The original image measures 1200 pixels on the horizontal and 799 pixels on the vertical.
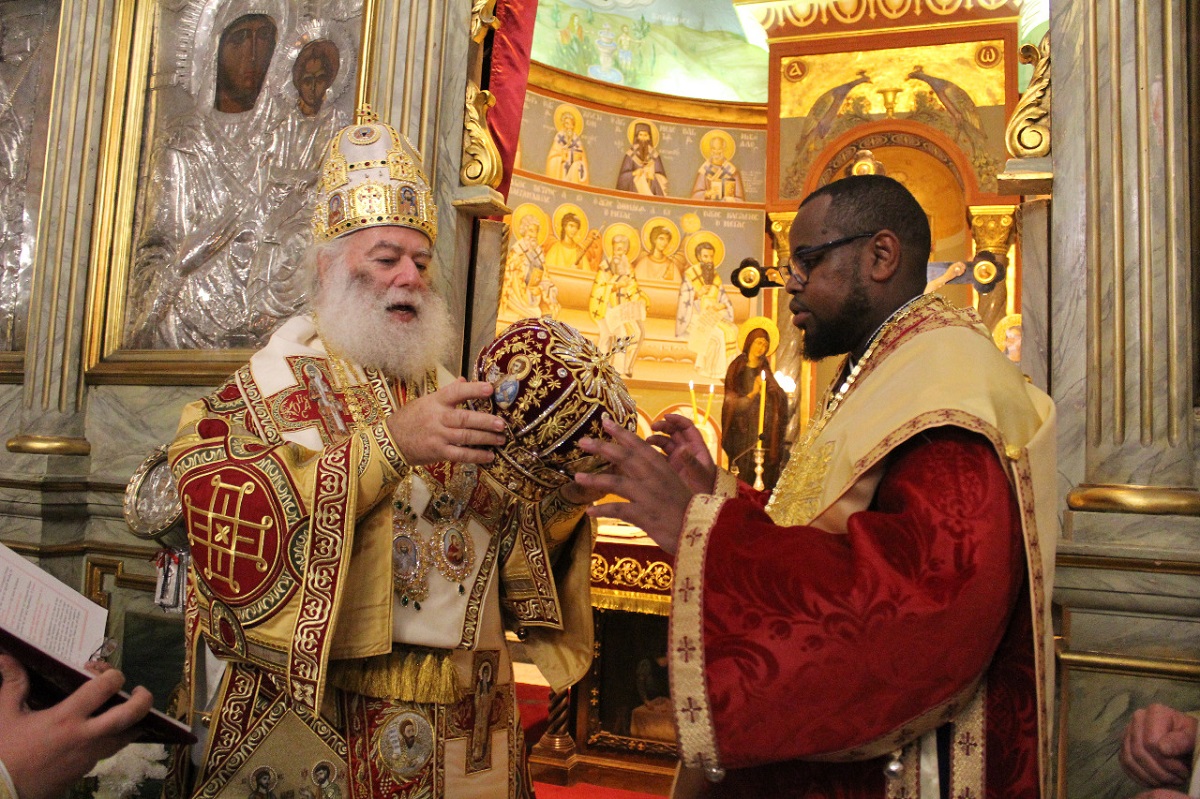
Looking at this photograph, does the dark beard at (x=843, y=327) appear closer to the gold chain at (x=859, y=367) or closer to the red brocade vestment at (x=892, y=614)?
the gold chain at (x=859, y=367)

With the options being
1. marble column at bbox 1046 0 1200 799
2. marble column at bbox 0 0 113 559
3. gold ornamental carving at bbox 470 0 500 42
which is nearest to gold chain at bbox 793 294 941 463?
marble column at bbox 1046 0 1200 799

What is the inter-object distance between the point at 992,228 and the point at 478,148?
25.7ft

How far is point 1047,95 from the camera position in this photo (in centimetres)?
286

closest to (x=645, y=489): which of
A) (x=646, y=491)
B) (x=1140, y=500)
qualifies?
(x=646, y=491)

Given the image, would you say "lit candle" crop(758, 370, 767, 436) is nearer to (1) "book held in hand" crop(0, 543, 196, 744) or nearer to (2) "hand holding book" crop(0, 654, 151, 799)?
(1) "book held in hand" crop(0, 543, 196, 744)

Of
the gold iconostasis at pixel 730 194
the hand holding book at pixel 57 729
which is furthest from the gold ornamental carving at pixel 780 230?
the hand holding book at pixel 57 729

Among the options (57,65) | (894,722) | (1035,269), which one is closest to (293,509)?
(894,722)

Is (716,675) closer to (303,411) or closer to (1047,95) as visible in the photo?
(303,411)

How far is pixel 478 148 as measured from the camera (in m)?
3.36

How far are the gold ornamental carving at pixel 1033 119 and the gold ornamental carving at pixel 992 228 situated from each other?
23.9 ft

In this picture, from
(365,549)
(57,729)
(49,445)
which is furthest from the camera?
(49,445)

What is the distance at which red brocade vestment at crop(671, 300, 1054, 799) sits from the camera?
4.53 ft

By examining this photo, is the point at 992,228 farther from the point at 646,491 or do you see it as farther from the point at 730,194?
the point at 646,491

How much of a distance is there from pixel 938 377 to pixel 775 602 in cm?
49
